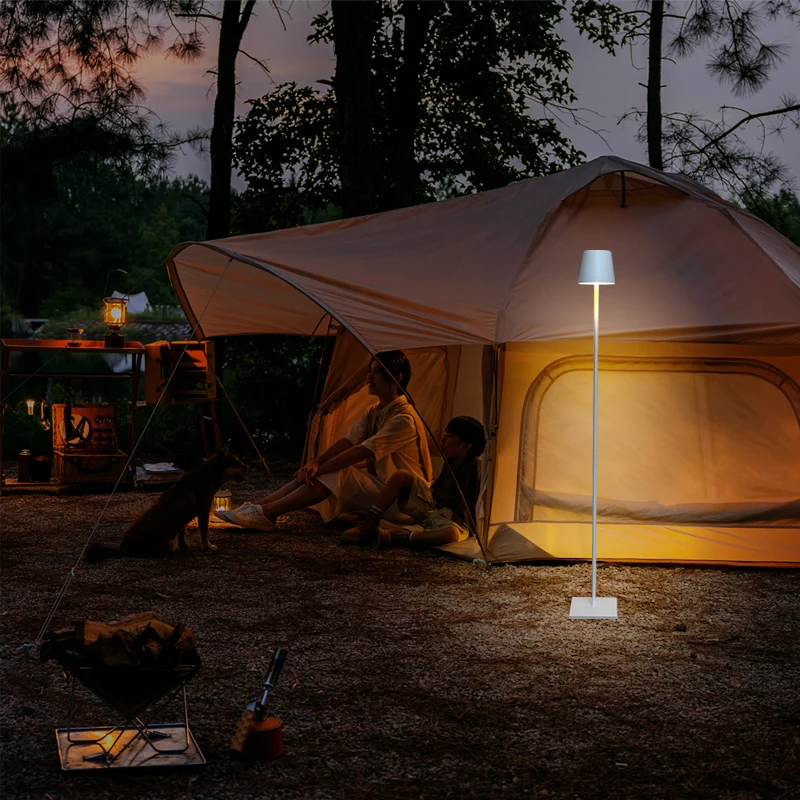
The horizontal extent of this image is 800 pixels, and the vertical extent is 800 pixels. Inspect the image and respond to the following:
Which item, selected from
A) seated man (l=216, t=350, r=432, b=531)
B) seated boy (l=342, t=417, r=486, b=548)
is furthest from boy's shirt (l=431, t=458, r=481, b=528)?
seated man (l=216, t=350, r=432, b=531)

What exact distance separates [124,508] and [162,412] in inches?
199

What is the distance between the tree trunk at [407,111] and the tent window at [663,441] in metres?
5.86

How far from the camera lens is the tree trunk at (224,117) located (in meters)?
10.9

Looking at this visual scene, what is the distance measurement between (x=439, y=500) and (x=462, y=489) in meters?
0.17

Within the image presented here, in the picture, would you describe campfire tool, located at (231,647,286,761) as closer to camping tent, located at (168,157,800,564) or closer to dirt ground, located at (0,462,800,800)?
dirt ground, located at (0,462,800,800)

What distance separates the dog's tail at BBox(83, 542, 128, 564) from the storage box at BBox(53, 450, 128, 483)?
2.41m

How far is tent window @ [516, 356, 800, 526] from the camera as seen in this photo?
5.47m

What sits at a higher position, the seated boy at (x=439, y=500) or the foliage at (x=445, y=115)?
the foliage at (x=445, y=115)

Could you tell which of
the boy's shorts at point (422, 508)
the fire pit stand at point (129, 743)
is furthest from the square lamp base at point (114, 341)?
the fire pit stand at point (129, 743)

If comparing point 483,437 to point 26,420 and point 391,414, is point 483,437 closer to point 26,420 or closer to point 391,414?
point 391,414

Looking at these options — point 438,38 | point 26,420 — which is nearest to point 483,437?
point 26,420

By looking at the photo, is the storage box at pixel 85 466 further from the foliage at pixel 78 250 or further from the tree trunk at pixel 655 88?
the foliage at pixel 78 250

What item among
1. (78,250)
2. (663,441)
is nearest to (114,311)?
(663,441)

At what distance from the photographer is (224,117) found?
11023 mm
